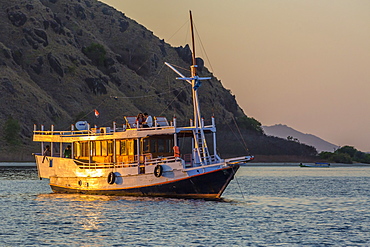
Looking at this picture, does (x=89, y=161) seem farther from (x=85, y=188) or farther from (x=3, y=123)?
(x=3, y=123)

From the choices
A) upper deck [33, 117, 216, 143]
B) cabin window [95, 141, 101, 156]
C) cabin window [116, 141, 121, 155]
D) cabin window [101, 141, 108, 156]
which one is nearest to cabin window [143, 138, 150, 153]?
upper deck [33, 117, 216, 143]

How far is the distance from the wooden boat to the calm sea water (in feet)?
3.17

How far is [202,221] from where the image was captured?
42.1m

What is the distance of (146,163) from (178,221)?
10.9m

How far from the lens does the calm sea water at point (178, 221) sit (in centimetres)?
3584

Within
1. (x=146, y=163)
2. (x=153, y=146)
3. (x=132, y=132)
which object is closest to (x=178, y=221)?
(x=146, y=163)

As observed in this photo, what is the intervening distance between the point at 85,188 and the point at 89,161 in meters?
2.15

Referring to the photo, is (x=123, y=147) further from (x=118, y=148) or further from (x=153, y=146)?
(x=153, y=146)

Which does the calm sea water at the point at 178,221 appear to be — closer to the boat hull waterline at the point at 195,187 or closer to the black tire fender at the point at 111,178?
the boat hull waterline at the point at 195,187

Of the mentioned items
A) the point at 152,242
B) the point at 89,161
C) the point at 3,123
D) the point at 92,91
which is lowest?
the point at 152,242

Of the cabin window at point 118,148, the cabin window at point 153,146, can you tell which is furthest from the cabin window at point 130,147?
the cabin window at point 153,146

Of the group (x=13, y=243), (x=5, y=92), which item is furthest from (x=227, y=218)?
(x=5, y=92)

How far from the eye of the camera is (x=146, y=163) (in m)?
51.9

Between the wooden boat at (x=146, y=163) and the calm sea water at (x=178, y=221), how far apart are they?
0.96 m
